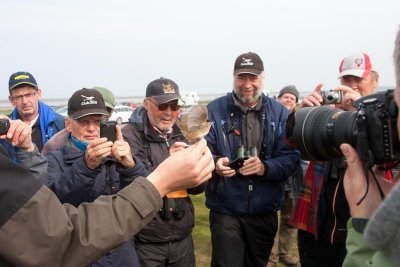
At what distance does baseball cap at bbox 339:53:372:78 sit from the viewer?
3.73m

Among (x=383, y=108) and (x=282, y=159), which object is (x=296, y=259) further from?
(x=383, y=108)

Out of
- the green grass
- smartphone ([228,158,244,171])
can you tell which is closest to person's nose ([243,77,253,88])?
smartphone ([228,158,244,171])

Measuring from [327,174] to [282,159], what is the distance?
0.78 meters

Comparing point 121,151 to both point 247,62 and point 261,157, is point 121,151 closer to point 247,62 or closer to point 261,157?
point 261,157

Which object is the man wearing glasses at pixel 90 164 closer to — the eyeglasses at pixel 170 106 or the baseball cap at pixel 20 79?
the eyeglasses at pixel 170 106

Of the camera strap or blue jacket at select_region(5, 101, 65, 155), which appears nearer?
the camera strap

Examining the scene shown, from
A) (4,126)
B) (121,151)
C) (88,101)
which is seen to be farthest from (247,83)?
(4,126)

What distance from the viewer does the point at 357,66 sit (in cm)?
375

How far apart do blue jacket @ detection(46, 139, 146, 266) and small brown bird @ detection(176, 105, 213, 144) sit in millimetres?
1029

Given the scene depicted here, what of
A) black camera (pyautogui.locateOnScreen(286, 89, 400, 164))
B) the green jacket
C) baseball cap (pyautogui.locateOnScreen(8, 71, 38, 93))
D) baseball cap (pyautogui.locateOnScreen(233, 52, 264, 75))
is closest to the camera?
the green jacket

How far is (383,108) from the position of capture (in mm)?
1645

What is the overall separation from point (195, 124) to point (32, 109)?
11.9 ft

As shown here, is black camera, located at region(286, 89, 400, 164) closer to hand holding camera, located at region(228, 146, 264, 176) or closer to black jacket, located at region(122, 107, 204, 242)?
hand holding camera, located at region(228, 146, 264, 176)

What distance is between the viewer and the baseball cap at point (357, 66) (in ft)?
12.2
